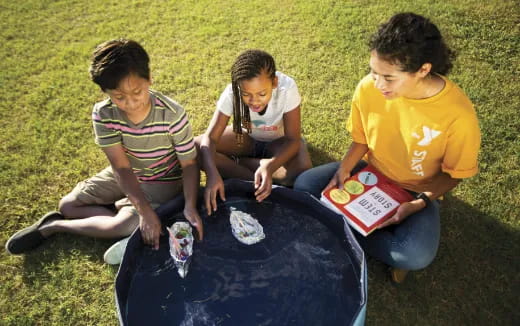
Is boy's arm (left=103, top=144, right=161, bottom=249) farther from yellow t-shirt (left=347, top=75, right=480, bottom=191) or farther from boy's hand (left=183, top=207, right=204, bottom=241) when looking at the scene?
yellow t-shirt (left=347, top=75, right=480, bottom=191)

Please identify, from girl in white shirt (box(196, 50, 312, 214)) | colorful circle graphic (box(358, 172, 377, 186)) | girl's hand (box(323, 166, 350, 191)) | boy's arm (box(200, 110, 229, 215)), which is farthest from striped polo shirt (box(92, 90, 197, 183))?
colorful circle graphic (box(358, 172, 377, 186))

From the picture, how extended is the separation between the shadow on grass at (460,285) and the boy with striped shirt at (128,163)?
1.05 meters

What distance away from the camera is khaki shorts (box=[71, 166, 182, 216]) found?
2.26m

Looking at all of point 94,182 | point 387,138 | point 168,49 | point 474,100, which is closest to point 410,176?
point 387,138

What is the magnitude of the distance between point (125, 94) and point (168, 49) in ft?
7.00

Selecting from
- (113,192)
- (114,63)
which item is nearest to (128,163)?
(113,192)

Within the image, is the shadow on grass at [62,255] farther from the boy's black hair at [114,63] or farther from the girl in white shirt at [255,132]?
the boy's black hair at [114,63]

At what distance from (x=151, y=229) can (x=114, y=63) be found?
829 mm

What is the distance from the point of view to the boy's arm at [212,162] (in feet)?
6.94

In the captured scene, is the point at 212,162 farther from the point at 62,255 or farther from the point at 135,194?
the point at 62,255

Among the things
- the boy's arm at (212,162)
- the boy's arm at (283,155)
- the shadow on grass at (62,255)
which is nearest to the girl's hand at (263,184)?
the boy's arm at (283,155)

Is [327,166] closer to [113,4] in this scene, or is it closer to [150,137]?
[150,137]

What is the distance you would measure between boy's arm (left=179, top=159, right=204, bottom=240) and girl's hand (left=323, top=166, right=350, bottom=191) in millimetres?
716

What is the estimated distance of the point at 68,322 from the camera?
203 cm
